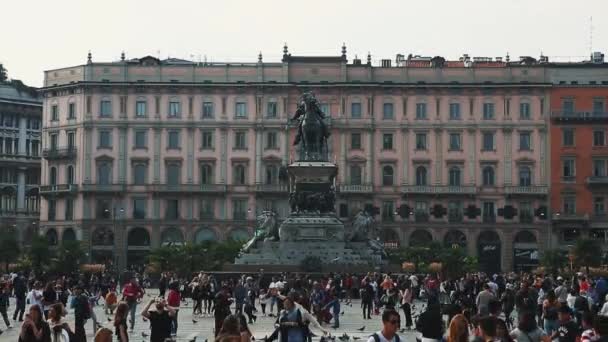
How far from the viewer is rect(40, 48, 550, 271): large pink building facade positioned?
381 ft

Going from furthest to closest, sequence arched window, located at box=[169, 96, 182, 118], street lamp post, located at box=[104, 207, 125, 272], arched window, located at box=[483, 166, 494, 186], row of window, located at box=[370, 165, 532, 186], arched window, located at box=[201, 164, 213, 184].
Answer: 1. arched window, located at box=[169, 96, 182, 118]
2. arched window, located at box=[201, 164, 213, 184]
3. arched window, located at box=[483, 166, 494, 186]
4. row of window, located at box=[370, 165, 532, 186]
5. street lamp post, located at box=[104, 207, 125, 272]

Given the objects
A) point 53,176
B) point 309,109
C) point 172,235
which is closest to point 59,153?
point 53,176

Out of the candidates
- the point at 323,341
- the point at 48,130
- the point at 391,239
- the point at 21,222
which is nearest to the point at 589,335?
the point at 323,341

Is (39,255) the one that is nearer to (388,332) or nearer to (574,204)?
(574,204)

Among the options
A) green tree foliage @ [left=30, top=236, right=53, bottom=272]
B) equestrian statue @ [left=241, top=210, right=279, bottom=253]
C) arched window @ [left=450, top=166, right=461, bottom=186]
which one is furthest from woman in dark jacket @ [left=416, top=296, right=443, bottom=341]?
arched window @ [left=450, top=166, right=461, bottom=186]

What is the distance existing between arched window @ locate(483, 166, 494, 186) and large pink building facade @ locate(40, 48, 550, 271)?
86 millimetres

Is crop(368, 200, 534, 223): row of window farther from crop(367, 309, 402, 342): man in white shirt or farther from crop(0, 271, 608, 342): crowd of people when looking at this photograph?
crop(367, 309, 402, 342): man in white shirt

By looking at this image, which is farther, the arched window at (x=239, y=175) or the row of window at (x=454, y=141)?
the arched window at (x=239, y=175)

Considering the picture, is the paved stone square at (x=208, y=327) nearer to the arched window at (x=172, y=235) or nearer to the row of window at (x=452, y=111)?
the arched window at (x=172, y=235)

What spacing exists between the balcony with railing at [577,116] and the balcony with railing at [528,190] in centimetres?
614

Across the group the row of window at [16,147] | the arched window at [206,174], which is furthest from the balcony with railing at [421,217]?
the row of window at [16,147]

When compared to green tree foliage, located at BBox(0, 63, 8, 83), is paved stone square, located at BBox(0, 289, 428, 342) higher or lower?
lower

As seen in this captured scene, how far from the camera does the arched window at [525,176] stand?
381 feet

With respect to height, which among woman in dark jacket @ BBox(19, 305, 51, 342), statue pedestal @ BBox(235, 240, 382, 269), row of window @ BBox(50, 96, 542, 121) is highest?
row of window @ BBox(50, 96, 542, 121)
